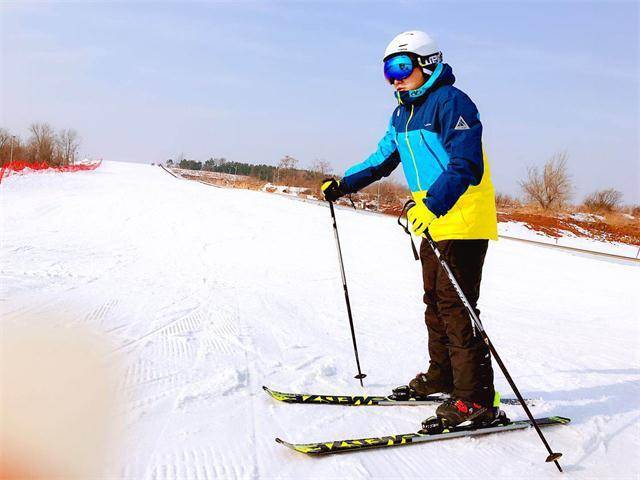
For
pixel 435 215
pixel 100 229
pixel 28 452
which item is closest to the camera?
pixel 28 452

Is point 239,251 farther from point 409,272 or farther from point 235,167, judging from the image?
point 235,167

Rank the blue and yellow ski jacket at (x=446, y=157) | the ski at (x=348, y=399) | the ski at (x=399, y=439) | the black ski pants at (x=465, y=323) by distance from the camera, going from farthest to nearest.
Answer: the ski at (x=348, y=399)
the black ski pants at (x=465, y=323)
the blue and yellow ski jacket at (x=446, y=157)
the ski at (x=399, y=439)

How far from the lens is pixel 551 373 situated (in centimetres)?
401

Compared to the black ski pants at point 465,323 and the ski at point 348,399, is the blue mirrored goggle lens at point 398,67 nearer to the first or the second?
the black ski pants at point 465,323

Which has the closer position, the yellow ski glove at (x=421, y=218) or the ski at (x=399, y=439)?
the ski at (x=399, y=439)

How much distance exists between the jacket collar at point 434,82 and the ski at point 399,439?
1976mm

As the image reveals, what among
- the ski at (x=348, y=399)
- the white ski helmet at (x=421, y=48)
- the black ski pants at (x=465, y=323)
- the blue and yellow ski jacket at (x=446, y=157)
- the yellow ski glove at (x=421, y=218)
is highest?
the white ski helmet at (x=421, y=48)

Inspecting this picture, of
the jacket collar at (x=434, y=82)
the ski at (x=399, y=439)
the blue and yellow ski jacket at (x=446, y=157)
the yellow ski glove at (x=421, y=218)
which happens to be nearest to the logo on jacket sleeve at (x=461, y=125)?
the blue and yellow ski jacket at (x=446, y=157)

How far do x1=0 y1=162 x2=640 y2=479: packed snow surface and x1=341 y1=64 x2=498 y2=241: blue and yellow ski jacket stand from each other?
1265mm

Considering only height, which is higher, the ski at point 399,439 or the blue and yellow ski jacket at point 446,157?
the blue and yellow ski jacket at point 446,157

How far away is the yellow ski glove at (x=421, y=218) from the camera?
2742 mm

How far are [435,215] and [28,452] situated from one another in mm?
2343

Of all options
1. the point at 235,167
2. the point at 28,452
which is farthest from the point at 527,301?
the point at 235,167

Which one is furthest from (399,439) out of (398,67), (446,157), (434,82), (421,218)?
(398,67)
